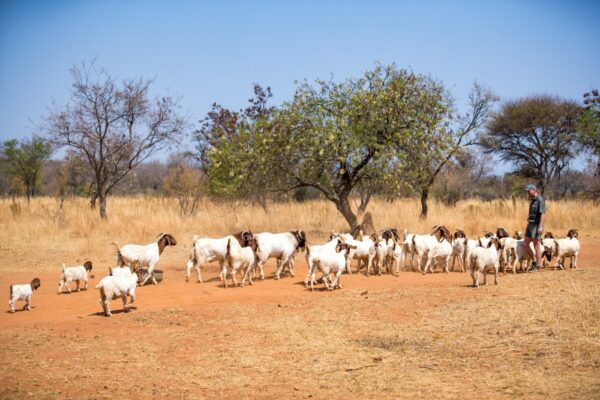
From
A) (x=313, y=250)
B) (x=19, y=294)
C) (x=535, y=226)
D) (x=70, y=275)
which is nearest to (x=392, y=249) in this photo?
A: (x=313, y=250)

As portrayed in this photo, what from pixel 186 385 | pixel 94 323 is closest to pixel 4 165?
pixel 94 323

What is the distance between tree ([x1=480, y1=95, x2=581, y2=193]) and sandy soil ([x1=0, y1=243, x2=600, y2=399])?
2474cm

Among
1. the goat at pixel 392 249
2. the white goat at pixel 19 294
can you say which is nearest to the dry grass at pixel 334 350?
the white goat at pixel 19 294

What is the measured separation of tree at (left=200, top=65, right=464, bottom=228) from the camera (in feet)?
62.5

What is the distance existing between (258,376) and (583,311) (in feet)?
17.2

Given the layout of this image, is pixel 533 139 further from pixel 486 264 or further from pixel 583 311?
pixel 583 311

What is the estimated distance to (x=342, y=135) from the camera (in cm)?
1903

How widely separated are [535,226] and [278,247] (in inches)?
240

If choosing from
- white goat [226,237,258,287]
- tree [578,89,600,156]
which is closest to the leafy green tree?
tree [578,89,600,156]

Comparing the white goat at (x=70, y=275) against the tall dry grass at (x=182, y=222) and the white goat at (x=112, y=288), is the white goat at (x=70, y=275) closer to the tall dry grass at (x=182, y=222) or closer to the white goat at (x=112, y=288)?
the white goat at (x=112, y=288)

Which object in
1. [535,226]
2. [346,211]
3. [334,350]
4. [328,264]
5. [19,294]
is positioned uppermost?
[346,211]

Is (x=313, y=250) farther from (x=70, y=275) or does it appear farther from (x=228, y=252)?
(x=70, y=275)

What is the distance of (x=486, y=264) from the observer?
12508mm

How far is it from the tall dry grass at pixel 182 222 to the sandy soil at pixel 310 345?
22.0ft
